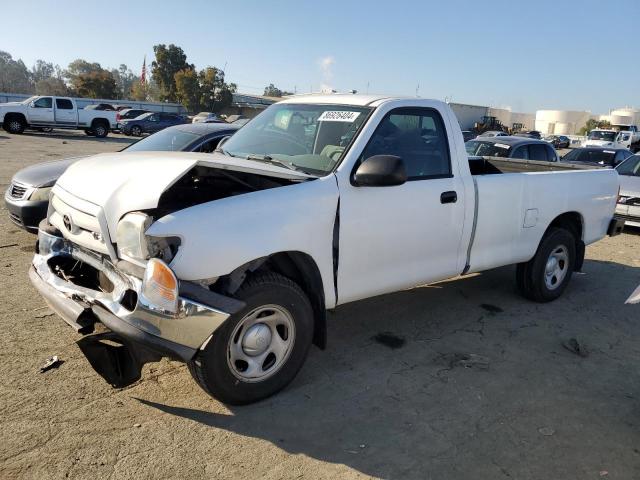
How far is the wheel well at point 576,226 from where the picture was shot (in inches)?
228

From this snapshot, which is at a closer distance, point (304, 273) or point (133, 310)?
point (133, 310)

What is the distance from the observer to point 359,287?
382cm

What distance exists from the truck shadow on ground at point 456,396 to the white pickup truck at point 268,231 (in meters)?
0.42

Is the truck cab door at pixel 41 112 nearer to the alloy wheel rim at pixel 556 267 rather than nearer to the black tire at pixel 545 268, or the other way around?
the black tire at pixel 545 268

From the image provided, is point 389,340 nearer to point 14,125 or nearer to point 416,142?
point 416,142

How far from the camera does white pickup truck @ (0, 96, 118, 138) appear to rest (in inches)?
1045

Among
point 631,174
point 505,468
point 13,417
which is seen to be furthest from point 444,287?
point 631,174

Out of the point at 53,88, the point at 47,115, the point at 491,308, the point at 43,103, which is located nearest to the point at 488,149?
the point at 491,308

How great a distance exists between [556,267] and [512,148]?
18.3 ft

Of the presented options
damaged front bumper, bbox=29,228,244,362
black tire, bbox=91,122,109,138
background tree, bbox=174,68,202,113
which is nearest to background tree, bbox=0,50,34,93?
background tree, bbox=174,68,202,113

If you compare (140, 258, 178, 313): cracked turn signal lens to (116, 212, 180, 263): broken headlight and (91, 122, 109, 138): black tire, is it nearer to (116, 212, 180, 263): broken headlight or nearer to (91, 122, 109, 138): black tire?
(116, 212, 180, 263): broken headlight

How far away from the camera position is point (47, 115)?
27.4m

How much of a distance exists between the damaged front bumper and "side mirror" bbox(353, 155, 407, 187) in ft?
4.06

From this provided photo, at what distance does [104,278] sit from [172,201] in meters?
0.71
